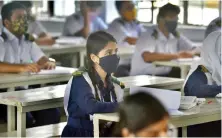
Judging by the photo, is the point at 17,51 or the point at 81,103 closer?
the point at 81,103

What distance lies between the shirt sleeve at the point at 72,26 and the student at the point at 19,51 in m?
2.79

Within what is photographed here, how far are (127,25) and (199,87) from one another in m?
3.30

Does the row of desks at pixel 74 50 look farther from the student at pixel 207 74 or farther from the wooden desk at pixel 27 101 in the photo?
the wooden desk at pixel 27 101

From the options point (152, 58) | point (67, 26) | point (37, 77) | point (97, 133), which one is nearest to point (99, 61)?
point (97, 133)

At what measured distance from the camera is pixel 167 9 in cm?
523

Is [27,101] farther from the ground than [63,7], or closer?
closer

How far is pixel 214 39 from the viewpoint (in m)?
4.05

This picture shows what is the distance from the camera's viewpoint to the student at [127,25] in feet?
22.1

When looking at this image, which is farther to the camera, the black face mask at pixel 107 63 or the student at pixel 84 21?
the student at pixel 84 21

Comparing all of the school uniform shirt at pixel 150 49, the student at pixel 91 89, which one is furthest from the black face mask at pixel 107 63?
the school uniform shirt at pixel 150 49

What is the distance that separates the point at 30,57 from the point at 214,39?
1518 mm

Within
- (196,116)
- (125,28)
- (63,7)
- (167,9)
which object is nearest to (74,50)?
(125,28)

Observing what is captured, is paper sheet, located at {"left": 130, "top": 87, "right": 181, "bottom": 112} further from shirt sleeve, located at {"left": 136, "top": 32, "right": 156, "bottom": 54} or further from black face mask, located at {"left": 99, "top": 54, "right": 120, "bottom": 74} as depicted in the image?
shirt sleeve, located at {"left": 136, "top": 32, "right": 156, "bottom": 54}

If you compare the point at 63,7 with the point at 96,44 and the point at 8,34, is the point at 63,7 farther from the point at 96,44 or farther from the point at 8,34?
the point at 96,44
